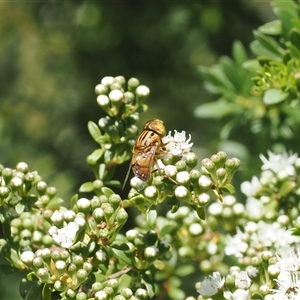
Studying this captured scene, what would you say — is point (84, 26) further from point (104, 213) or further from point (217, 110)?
point (104, 213)

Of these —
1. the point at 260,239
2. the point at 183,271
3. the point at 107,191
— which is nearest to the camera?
the point at 107,191

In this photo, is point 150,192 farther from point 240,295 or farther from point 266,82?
point 266,82

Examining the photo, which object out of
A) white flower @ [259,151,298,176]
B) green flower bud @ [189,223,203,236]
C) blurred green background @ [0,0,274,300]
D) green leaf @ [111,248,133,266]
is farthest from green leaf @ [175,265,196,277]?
blurred green background @ [0,0,274,300]

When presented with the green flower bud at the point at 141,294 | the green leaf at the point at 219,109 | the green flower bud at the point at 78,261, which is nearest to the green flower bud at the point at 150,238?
the green flower bud at the point at 141,294

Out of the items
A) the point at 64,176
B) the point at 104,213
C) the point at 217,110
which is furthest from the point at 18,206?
the point at 64,176

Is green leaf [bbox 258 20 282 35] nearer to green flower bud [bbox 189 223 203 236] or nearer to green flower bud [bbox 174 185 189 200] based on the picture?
green flower bud [bbox 189 223 203 236]

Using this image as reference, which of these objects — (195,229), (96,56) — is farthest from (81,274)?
(96,56)
